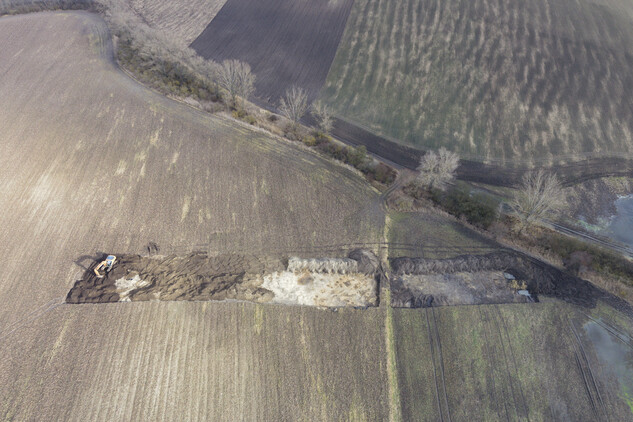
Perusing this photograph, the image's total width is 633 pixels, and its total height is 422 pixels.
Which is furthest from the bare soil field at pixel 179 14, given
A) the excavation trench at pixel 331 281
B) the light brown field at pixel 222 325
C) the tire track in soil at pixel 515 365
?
the tire track in soil at pixel 515 365

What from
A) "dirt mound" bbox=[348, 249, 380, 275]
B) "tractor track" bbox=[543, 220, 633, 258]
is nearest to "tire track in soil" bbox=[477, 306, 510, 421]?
"dirt mound" bbox=[348, 249, 380, 275]

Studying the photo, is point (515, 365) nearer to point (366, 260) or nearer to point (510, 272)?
point (510, 272)

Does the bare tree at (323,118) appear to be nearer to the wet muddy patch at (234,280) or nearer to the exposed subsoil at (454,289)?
the wet muddy patch at (234,280)

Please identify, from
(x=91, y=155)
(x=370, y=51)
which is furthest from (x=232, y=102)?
(x=370, y=51)

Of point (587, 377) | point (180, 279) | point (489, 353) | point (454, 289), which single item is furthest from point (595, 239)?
point (180, 279)

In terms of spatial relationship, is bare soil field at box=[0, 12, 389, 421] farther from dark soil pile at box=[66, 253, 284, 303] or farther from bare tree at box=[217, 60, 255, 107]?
bare tree at box=[217, 60, 255, 107]
